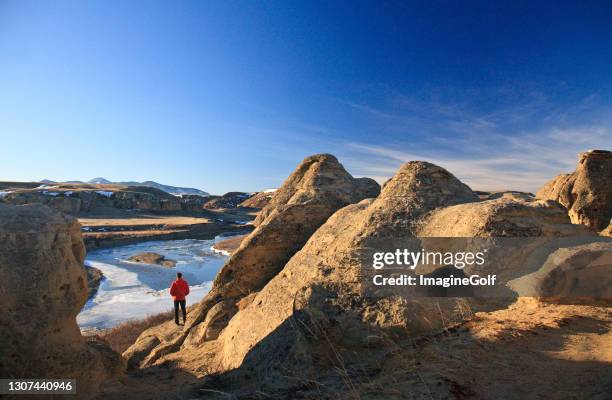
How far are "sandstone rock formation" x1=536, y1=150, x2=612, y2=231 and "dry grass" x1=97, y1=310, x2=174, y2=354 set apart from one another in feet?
57.0

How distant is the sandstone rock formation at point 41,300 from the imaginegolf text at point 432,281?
436cm

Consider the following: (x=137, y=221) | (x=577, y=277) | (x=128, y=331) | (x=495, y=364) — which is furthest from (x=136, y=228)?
(x=495, y=364)

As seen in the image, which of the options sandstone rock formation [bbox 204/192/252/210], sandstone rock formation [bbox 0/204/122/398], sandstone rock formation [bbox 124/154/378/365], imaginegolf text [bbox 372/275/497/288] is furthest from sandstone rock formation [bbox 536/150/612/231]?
sandstone rock formation [bbox 204/192/252/210]

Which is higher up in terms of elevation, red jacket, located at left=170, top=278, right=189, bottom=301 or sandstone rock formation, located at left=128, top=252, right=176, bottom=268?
red jacket, located at left=170, top=278, right=189, bottom=301

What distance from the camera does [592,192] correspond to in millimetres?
16625

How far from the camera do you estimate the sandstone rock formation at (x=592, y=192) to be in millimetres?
16578

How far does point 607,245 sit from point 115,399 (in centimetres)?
723

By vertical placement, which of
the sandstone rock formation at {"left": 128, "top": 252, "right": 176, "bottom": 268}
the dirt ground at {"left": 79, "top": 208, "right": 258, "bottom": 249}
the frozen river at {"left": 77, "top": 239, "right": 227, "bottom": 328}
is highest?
the dirt ground at {"left": 79, "top": 208, "right": 258, "bottom": 249}

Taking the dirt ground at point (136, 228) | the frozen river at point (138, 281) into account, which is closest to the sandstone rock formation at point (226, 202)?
the dirt ground at point (136, 228)

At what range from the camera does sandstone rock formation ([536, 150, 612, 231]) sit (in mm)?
16578

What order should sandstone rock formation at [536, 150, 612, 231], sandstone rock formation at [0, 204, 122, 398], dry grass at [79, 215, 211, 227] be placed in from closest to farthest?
sandstone rock formation at [0, 204, 122, 398] → sandstone rock formation at [536, 150, 612, 231] → dry grass at [79, 215, 211, 227]

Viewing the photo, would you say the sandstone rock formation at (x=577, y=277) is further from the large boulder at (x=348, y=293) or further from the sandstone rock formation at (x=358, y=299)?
the large boulder at (x=348, y=293)

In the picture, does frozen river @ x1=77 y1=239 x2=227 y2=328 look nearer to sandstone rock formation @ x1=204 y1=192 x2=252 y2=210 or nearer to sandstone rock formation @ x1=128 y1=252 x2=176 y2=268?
sandstone rock formation @ x1=128 y1=252 x2=176 y2=268

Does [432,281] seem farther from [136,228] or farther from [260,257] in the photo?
[136,228]
